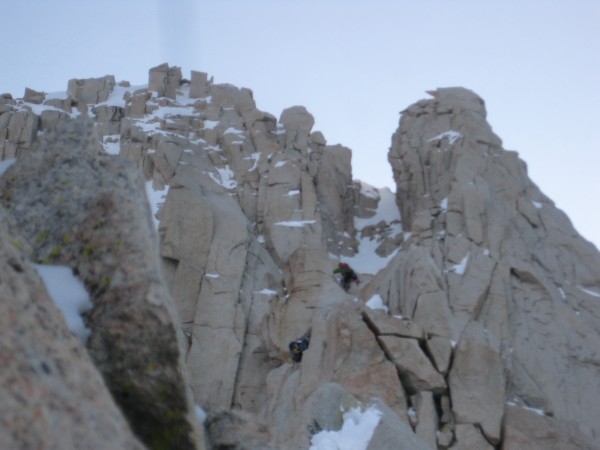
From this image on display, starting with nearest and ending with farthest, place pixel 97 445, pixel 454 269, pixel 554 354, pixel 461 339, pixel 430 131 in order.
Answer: pixel 97 445 < pixel 461 339 < pixel 554 354 < pixel 454 269 < pixel 430 131

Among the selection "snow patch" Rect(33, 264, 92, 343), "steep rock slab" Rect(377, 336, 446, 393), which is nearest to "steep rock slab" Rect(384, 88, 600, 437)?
"steep rock slab" Rect(377, 336, 446, 393)

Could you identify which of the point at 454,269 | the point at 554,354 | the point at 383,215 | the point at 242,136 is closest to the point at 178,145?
the point at 242,136

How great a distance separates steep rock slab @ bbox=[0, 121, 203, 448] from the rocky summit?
0.01m

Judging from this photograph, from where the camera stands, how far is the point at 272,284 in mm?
48188

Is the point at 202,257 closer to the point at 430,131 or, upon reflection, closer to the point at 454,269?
the point at 454,269

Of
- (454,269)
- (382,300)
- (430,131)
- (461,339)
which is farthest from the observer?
(430,131)

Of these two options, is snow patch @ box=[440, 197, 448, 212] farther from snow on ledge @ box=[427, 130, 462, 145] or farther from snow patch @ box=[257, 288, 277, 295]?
snow patch @ box=[257, 288, 277, 295]

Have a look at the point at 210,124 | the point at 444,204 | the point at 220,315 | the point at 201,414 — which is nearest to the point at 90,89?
the point at 210,124

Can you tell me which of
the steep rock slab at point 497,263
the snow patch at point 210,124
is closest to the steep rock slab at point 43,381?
the steep rock slab at point 497,263

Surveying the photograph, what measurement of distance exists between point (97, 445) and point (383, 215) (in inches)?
2441

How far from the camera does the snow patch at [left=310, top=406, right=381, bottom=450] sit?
11273 mm

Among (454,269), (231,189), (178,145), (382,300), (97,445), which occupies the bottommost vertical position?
(97,445)

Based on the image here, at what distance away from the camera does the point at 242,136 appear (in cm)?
6181

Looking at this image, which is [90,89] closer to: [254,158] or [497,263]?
[254,158]
